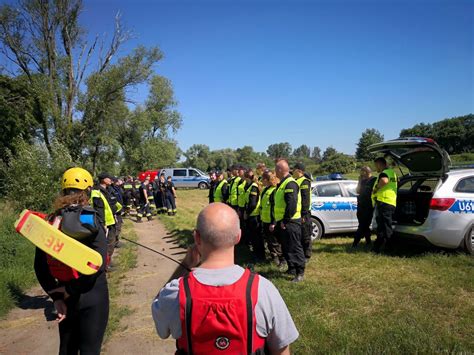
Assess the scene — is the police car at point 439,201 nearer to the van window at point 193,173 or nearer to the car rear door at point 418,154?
the car rear door at point 418,154

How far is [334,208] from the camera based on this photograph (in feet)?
27.7

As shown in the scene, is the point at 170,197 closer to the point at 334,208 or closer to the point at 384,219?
the point at 334,208

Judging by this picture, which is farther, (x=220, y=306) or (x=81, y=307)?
(x=81, y=307)

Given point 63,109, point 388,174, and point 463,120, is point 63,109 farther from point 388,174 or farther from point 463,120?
point 463,120

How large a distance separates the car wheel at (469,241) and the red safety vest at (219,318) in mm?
6113

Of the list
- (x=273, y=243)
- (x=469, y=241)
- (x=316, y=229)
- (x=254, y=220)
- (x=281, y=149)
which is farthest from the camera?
(x=281, y=149)

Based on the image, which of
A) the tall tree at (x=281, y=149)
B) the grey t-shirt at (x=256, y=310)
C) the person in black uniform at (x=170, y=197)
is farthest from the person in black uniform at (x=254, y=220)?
the tall tree at (x=281, y=149)

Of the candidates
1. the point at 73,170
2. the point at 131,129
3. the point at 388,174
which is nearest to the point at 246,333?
the point at 73,170

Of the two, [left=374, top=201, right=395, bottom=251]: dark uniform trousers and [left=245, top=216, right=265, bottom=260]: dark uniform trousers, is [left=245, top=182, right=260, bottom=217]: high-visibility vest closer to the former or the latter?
[left=245, top=216, right=265, bottom=260]: dark uniform trousers

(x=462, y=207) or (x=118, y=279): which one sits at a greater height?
(x=462, y=207)

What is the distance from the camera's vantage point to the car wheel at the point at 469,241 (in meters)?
6.05

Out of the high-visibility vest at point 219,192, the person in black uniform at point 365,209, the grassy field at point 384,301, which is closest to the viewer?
the grassy field at point 384,301

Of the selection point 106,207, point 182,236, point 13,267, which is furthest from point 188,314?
point 182,236

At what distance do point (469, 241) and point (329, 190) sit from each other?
3.27m
